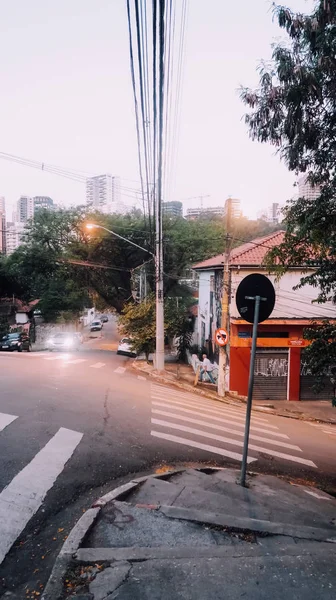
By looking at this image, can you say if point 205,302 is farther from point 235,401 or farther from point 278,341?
point 235,401

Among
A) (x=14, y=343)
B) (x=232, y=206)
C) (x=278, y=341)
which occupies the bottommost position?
(x=14, y=343)

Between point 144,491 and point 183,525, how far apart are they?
1010 mm

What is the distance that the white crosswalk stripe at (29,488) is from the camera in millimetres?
4086

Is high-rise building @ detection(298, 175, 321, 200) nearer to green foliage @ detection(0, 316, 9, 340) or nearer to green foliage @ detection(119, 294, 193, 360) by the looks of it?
green foliage @ detection(119, 294, 193, 360)

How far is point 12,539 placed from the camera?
3.92 metres

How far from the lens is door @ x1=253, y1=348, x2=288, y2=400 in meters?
17.6

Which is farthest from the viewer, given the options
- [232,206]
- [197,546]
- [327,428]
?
[232,206]

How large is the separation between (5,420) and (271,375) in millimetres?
13054

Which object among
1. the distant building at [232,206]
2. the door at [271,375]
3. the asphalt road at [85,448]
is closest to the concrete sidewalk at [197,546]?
the asphalt road at [85,448]

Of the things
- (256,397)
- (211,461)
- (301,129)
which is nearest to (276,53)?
(301,129)

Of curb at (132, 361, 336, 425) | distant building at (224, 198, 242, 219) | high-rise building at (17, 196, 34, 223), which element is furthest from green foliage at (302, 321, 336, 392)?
high-rise building at (17, 196, 34, 223)

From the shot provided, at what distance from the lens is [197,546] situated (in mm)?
3711

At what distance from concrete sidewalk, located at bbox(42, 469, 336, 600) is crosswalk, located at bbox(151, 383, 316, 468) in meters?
2.29

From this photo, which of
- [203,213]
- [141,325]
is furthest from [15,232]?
[203,213]
